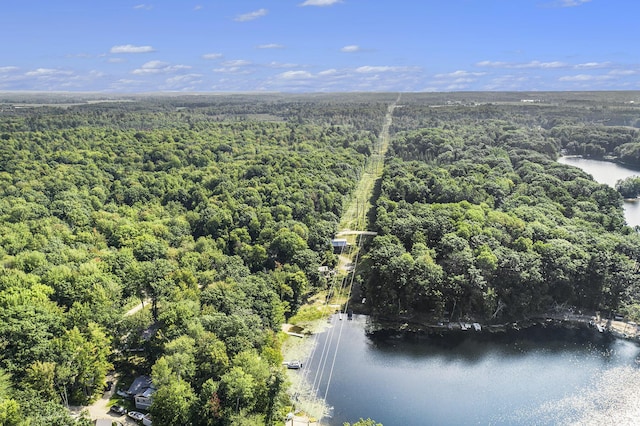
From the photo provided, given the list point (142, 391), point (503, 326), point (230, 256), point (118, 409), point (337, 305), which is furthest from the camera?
point (230, 256)

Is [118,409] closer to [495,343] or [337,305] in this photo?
[337,305]

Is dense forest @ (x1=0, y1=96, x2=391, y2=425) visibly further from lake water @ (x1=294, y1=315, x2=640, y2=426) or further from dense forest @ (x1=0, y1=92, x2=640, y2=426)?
lake water @ (x1=294, y1=315, x2=640, y2=426)

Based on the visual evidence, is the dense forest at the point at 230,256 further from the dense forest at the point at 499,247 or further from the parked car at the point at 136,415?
the parked car at the point at 136,415

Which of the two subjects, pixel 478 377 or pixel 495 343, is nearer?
pixel 478 377

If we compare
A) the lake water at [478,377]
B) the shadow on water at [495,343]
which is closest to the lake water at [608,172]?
the shadow on water at [495,343]

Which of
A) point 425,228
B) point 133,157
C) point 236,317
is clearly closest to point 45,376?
point 236,317

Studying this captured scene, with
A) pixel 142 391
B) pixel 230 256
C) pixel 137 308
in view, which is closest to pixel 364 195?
pixel 230 256
